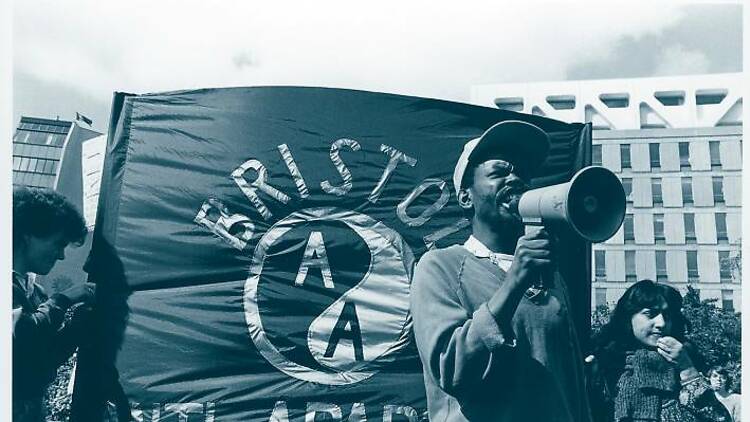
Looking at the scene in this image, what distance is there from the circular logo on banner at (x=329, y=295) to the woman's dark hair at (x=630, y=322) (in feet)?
4.56

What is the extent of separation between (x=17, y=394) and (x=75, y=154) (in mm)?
1737

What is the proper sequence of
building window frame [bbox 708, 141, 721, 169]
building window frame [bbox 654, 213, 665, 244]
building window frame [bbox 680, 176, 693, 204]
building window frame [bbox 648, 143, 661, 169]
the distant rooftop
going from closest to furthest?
the distant rooftop < building window frame [bbox 708, 141, 721, 169] < building window frame [bbox 654, 213, 665, 244] < building window frame [bbox 680, 176, 693, 204] < building window frame [bbox 648, 143, 661, 169]

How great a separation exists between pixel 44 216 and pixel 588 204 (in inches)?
136

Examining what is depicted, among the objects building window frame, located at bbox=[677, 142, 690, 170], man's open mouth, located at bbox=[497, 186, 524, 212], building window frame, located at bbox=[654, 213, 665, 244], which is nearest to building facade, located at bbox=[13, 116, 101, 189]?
man's open mouth, located at bbox=[497, 186, 524, 212]

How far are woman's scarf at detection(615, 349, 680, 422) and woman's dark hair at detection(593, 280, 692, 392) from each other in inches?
3.0

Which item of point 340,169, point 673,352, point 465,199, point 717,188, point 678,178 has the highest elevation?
point 678,178

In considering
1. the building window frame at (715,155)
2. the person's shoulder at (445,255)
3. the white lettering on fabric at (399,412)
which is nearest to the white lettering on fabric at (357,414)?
the white lettering on fabric at (399,412)

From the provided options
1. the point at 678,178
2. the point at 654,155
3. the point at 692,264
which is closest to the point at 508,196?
the point at 692,264

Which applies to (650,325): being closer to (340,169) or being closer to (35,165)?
(340,169)

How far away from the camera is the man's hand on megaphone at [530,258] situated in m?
4.30

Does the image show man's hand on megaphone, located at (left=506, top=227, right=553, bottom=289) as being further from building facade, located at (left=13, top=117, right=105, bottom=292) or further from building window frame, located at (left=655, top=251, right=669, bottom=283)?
building facade, located at (left=13, top=117, right=105, bottom=292)

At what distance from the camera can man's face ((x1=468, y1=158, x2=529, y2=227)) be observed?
4.96m

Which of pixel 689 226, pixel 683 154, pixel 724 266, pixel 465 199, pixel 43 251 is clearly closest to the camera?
pixel 465 199

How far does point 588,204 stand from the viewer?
4.29 meters
